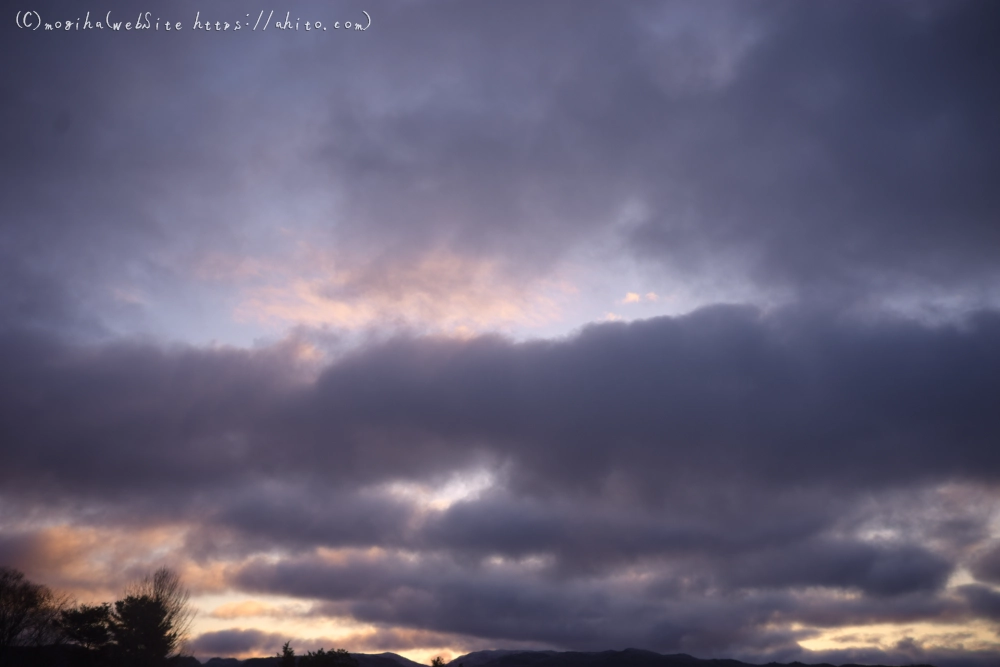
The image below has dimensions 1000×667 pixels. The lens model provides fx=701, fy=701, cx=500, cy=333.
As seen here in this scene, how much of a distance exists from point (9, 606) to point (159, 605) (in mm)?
19272

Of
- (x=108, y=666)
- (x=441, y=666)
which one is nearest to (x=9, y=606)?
Result: (x=108, y=666)

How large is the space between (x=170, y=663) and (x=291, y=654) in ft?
60.9

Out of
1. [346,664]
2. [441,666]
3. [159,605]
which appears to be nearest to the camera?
[346,664]

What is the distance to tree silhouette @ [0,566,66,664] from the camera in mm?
96938

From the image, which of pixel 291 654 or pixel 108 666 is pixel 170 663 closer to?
pixel 108 666

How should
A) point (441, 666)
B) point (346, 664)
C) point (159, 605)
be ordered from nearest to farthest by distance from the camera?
point (346, 664) < point (159, 605) < point (441, 666)

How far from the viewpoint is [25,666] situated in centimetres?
9812

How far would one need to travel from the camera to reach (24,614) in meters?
99.6

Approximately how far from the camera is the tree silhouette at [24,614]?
96.9m

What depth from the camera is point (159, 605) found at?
107 m

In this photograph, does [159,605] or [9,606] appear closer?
[9,606]

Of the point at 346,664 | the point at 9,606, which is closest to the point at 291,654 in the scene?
the point at 346,664

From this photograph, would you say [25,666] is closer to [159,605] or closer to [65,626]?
[65,626]

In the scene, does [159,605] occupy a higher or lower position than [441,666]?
higher
